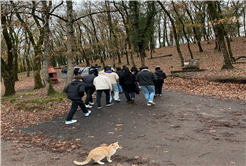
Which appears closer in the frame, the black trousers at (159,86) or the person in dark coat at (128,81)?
the person in dark coat at (128,81)

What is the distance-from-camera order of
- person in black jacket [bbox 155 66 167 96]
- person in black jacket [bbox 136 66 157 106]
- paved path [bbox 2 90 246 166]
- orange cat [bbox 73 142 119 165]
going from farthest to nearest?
person in black jacket [bbox 155 66 167 96]
person in black jacket [bbox 136 66 157 106]
paved path [bbox 2 90 246 166]
orange cat [bbox 73 142 119 165]

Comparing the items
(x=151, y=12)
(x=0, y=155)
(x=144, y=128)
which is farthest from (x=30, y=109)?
(x=151, y=12)

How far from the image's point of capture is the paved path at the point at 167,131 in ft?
11.5

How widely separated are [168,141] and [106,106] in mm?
4449

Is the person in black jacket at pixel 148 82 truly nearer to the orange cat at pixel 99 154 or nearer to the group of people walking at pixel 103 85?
the group of people walking at pixel 103 85

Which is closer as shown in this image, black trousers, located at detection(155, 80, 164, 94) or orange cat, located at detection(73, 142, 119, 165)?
orange cat, located at detection(73, 142, 119, 165)

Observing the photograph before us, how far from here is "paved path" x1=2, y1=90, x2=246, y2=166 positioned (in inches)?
138

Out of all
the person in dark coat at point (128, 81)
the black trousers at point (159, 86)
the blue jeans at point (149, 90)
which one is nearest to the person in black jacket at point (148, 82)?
the blue jeans at point (149, 90)

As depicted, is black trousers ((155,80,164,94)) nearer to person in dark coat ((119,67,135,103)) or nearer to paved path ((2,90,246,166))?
paved path ((2,90,246,166))

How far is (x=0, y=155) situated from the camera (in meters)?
4.09

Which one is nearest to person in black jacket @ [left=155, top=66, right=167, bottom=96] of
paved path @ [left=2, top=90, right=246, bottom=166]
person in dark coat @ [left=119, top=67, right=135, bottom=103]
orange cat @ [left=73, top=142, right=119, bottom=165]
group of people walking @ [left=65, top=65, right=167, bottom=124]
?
group of people walking @ [left=65, top=65, right=167, bottom=124]

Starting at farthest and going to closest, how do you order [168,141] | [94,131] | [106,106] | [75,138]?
[106,106], [94,131], [75,138], [168,141]

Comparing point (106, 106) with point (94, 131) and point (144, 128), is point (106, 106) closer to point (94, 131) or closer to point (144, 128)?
point (94, 131)

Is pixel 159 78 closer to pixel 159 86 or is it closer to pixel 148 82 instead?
pixel 159 86
